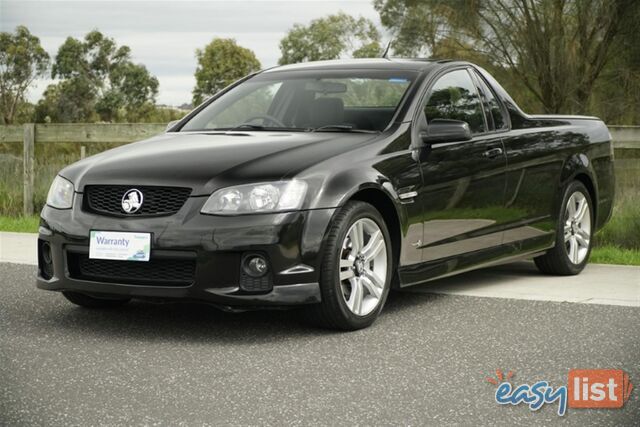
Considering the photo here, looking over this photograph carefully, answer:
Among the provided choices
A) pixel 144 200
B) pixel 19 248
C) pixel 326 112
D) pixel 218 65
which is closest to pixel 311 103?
pixel 326 112

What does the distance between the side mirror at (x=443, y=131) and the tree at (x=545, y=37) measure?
16.3 meters

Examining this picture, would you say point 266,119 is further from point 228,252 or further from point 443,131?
point 228,252

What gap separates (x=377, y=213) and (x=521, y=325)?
1.08 meters

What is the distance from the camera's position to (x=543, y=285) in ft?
27.2

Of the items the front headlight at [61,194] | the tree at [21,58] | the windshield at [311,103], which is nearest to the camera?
the front headlight at [61,194]

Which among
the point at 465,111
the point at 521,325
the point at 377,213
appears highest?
the point at 465,111

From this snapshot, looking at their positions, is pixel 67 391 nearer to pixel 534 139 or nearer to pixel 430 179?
pixel 430 179

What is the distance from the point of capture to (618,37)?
2341 centimetres

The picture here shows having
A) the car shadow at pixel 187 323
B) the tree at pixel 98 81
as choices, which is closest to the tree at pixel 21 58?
the tree at pixel 98 81

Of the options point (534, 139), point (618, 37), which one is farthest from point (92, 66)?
point (534, 139)

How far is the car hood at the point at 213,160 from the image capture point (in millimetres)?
6035

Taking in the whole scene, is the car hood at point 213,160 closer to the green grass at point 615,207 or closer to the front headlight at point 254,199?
the front headlight at point 254,199

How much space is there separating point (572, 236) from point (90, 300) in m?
3.84

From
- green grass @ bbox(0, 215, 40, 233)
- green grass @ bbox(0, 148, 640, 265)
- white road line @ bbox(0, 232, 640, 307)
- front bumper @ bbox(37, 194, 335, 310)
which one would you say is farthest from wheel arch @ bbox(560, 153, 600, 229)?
green grass @ bbox(0, 215, 40, 233)
